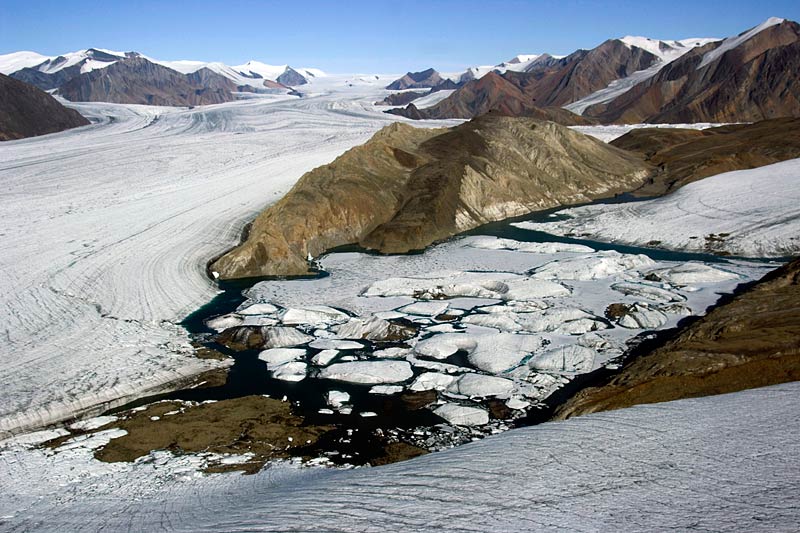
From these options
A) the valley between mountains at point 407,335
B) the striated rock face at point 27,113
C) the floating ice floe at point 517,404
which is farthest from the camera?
the striated rock face at point 27,113

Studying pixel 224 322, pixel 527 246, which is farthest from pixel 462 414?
pixel 527 246

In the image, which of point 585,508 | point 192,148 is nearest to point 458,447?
point 585,508

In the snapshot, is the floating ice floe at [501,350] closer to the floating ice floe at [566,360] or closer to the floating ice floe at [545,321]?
the floating ice floe at [566,360]

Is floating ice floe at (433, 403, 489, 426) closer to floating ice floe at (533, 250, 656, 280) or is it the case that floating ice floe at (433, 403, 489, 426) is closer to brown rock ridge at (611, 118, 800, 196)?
floating ice floe at (533, 250, 656, 280)

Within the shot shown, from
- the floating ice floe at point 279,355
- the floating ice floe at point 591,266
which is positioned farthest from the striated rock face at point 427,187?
the floating ice floe at point 279,355

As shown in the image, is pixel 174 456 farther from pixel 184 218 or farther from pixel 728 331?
pixel 184 218

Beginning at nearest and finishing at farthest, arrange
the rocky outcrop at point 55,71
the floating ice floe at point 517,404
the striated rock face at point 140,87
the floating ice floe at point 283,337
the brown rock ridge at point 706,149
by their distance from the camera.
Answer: the floating ice floe at point 517,404
the floating ice floe at point 283,337
the brown rock ridge at point 706,149
the striated rock face at point 140,87
the rocky outcrop at point 55,71
